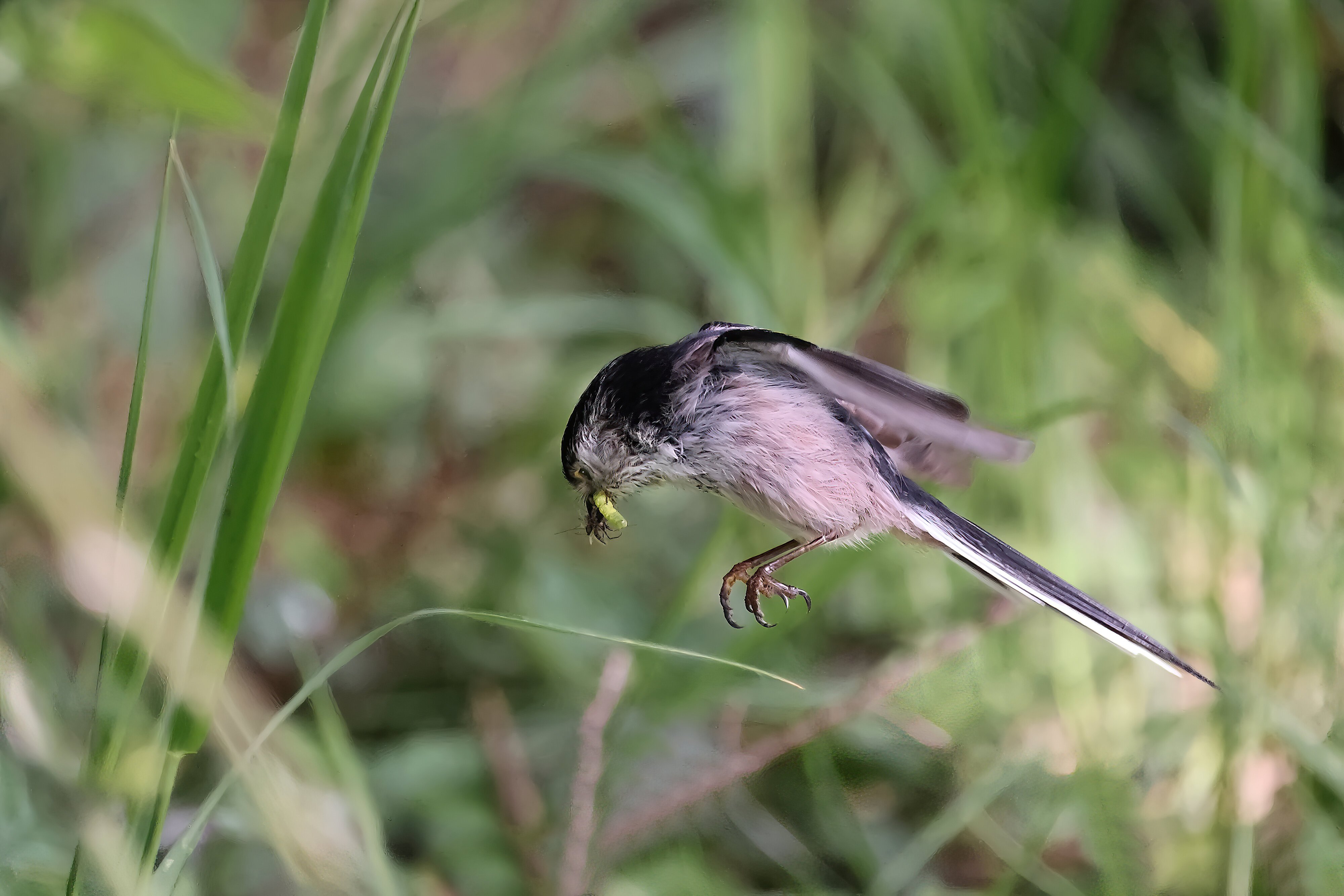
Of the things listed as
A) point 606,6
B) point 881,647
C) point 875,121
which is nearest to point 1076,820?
point 881,647

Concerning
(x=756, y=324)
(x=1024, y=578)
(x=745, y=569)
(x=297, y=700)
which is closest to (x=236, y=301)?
(x=297, y=700)

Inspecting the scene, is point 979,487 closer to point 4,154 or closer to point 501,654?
point 501,654

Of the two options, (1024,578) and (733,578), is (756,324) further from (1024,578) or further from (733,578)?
(1024,578)

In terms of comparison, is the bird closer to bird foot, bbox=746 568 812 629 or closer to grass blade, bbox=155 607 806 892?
bird foot, bbox=746 568 812 629

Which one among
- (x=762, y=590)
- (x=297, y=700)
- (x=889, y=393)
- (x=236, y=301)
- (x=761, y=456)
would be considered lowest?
(x=762, y=590)

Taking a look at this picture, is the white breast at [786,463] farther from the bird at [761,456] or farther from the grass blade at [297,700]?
the grass blade at [297,700]

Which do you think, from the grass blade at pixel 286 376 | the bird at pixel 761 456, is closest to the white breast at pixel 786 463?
the bird at pixel 761 456

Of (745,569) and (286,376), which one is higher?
(286,376)
